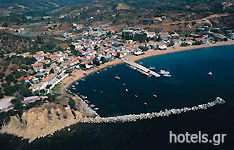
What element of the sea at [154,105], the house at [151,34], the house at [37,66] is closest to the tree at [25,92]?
the sea at [154,105]

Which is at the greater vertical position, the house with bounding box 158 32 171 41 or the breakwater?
the house with bounding box 158 32 171 41

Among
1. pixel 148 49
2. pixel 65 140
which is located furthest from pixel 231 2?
pixel 65 140

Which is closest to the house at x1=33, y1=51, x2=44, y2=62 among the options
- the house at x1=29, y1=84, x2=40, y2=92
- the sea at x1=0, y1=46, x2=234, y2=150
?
the sea at x1=0, y1=46, x2=234, y2=150

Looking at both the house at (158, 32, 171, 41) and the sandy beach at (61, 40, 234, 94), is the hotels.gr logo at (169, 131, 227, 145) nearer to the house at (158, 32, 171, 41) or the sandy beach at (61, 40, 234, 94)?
the sandy beach at (61, 40, 234, 94)

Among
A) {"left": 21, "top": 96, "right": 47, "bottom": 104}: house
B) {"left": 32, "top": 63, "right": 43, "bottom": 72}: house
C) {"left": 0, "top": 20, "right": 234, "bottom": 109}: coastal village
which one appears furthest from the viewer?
{"left": 32, "top": 63, "right": 43, "bottom": 72}: house

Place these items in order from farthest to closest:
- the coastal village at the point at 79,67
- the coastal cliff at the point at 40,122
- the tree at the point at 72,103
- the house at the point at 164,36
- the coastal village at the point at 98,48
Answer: the house at the point at 164,36 < the coastal village at the point at 98,48 < the tree at the point at 72,103 < the coastal village at the point at 79,67 < the coastal cliff at the point at 40,122

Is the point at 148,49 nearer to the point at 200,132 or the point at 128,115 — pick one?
the point at 128,115

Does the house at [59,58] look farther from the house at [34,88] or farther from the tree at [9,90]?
the tree at [9,90]

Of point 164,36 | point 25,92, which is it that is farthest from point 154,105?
point 164,36
